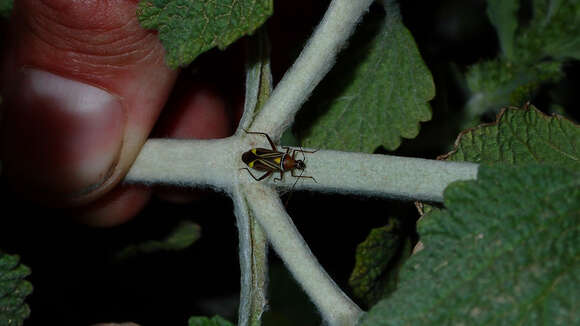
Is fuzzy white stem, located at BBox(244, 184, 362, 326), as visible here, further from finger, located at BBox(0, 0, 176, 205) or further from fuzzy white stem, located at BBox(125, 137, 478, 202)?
finger, located at BBox(0, 0, 176, 205)

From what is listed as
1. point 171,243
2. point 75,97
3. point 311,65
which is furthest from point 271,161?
point 171,243

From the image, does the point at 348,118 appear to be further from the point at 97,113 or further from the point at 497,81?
the point at 97,113

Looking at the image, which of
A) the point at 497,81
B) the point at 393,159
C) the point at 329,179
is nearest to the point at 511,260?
the point at 393,159

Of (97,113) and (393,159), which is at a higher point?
(97,113)

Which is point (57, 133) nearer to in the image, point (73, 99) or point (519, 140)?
point (73, 99)

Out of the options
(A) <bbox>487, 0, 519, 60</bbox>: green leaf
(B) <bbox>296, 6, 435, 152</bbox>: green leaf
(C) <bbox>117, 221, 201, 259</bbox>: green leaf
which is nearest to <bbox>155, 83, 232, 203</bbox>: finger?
(C) <bbox>117, 221, 201, 259</bbox>: green leaf

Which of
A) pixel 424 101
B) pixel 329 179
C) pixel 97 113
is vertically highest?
pixel 97 113
